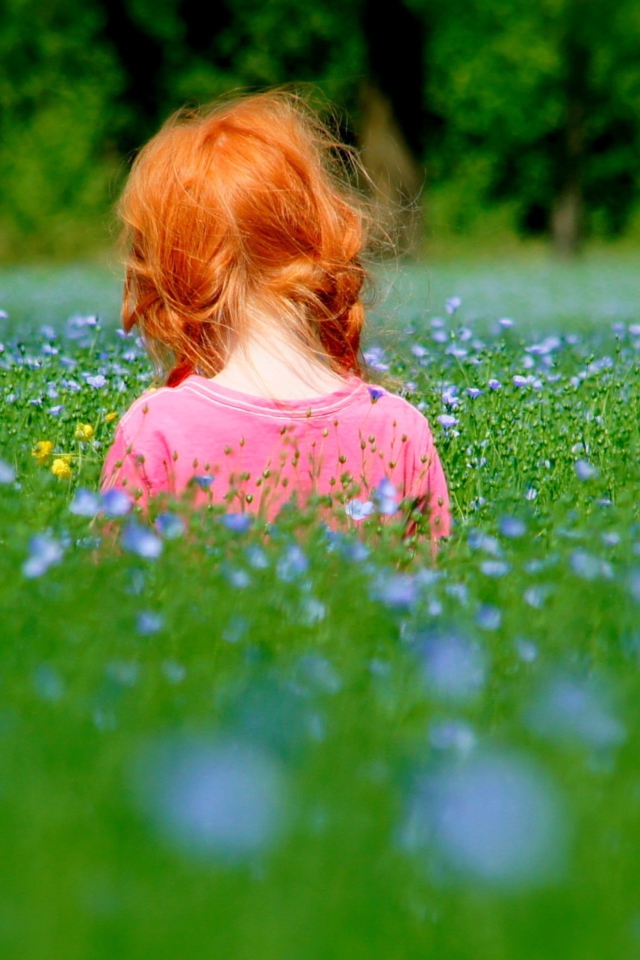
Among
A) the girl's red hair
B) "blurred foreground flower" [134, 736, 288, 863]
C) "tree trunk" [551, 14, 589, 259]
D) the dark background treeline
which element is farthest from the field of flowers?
"tree trunk" [551, 14, 589, 259]

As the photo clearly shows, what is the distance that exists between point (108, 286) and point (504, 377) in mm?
9251

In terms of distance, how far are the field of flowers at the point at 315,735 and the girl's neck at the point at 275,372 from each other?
0.48m

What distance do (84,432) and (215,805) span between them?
→ 257 cm

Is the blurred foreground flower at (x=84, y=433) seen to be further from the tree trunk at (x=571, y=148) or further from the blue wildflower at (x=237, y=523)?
the tree trunk at (x=571, y=148)

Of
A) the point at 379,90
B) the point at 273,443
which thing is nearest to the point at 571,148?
the point at 379,90

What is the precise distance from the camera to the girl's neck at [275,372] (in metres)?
3.16

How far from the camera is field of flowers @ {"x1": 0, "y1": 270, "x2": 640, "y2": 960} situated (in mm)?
1150

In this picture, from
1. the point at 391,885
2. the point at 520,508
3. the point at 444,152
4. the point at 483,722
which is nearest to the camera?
the point at 391,885

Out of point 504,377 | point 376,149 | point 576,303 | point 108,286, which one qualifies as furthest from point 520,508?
point 376,149

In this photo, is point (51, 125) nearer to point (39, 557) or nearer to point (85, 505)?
point (85, 505)

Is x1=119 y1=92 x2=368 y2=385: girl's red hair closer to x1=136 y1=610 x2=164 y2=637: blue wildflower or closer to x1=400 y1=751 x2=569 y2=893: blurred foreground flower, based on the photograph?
x1=136 y1=610 x2=164 y2=637: blue wildflower

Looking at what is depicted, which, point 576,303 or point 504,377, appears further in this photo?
point 576,303

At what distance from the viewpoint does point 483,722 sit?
1799mm

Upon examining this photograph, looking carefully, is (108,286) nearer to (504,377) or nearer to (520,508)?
(504,377)
